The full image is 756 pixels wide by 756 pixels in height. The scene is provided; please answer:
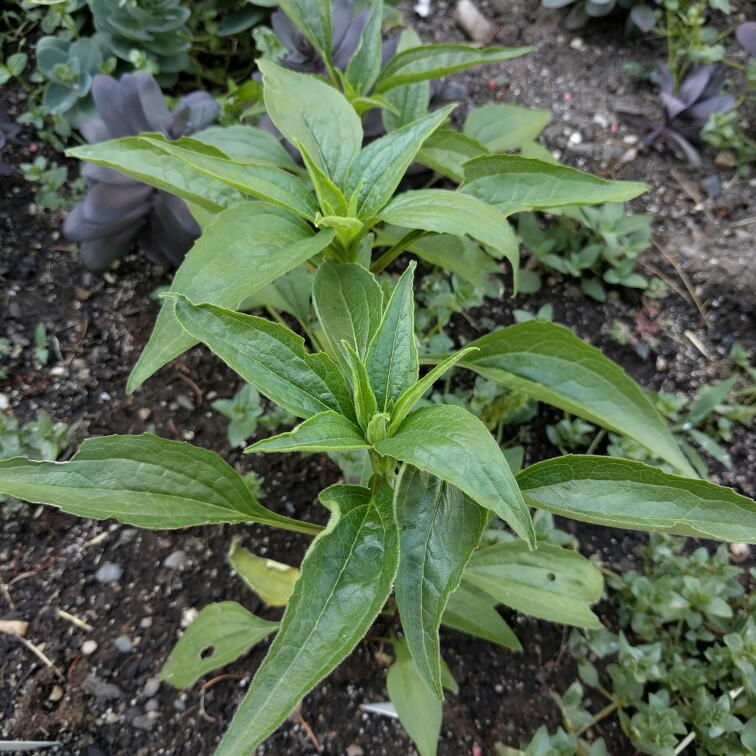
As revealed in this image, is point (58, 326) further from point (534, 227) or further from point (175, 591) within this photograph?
point (534, 227)

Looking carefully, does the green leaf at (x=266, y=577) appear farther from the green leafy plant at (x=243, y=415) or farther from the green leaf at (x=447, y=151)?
the green leaf at (x=447, y=151)

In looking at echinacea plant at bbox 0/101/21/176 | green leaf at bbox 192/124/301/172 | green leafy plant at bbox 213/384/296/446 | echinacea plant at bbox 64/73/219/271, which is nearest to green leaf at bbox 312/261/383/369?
green leaf at bbox 192/124/301/172

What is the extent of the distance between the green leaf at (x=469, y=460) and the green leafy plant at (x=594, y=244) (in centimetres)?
139

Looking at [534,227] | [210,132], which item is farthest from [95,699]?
[534,227]

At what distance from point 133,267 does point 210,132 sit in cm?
71

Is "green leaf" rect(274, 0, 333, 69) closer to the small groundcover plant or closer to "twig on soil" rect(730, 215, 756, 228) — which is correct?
the small groundcover plant

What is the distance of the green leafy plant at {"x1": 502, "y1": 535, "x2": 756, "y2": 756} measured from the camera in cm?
140

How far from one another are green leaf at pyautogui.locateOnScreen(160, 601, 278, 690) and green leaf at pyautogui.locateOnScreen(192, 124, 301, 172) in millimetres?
982

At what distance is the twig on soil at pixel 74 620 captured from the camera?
5.02 ft

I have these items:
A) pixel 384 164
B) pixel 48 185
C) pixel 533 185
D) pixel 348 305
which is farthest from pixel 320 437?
pixel 48 185

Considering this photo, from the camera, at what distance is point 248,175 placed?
1106 millimetres

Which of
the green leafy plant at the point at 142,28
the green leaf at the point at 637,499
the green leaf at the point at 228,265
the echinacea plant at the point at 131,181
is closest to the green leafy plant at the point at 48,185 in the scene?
the echinacea plant at the point at 131,181

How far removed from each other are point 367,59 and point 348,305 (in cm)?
67

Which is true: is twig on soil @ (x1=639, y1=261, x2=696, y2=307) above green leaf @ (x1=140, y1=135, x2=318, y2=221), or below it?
below
